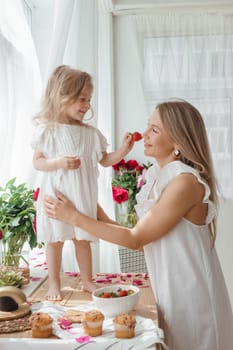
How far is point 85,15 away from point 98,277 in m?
1.09

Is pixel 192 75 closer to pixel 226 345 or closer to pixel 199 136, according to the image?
pixel 199 136

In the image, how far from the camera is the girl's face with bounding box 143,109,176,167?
1397 mm

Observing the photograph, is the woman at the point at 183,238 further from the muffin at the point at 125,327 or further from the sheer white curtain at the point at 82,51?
the sheer white curtain at the point at 82,51

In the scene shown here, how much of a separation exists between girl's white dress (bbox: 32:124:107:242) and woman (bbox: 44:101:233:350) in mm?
144

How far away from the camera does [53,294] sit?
5.00 feet

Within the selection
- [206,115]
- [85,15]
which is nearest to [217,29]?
[206,115]

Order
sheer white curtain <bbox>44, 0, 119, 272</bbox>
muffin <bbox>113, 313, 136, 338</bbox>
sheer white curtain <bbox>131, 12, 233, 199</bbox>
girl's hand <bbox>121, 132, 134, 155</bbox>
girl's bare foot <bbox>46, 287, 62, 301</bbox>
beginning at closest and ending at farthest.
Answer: muffin <bbox>113, 313, 136, 338</bbox> < girl's bare foot <bbox>46, 287, 62, 301</bbox> < girl's hand <bbox>121, 132, 134, 155</bbox> < sheer white curtain <bbox>44, 0, 119, 272</bbox> < sheer white curtain <bbox>131, 12, 233, 199</bbox>

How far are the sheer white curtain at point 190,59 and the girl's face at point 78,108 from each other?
5.37 feet

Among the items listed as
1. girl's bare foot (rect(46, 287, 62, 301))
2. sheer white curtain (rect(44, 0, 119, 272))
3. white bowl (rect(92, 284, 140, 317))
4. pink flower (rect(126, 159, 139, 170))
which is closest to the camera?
white bowl (rect(92, 284, 140, 317))

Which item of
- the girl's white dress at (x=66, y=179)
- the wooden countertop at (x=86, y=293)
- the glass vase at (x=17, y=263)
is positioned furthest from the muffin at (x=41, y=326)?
the glass vase at (x=17, y=263)

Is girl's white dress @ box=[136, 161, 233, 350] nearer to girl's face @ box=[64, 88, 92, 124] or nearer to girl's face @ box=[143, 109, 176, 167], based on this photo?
girl's face @ box=[143, 109, 176, 167]

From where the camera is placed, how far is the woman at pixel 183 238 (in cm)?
131

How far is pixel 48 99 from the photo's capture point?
158 centimetres

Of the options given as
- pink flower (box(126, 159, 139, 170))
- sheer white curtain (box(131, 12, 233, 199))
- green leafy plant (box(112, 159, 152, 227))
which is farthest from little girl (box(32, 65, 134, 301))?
sheer white curtain (box(131, 12, 233, 199))
